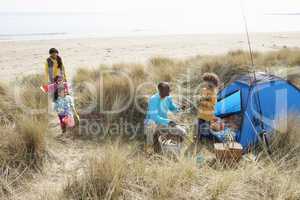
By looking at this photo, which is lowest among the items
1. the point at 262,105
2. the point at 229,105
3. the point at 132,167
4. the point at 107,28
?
the point at 132,167

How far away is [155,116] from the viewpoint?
420cm

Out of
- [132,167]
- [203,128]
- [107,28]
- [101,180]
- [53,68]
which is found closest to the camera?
[101,180]

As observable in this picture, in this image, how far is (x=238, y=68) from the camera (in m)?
8.25

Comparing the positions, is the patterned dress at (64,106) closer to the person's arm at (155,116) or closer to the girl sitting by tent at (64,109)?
the girl sitting by tent at (64,109)

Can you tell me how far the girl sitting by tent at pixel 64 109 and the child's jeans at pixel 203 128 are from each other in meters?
1.94

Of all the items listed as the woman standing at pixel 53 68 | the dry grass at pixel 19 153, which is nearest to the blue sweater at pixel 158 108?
the dry grass at pixel 19 153

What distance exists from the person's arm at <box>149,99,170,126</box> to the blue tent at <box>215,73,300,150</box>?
1.20m

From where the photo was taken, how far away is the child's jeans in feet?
15.0

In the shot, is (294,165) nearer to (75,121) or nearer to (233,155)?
(233,155)

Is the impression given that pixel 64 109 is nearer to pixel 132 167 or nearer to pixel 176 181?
pixel 132 167

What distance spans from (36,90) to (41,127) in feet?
8.27

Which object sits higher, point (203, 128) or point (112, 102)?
point (112, 102)

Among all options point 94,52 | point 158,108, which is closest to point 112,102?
point 158,108

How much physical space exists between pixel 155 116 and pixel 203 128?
2.88ft
